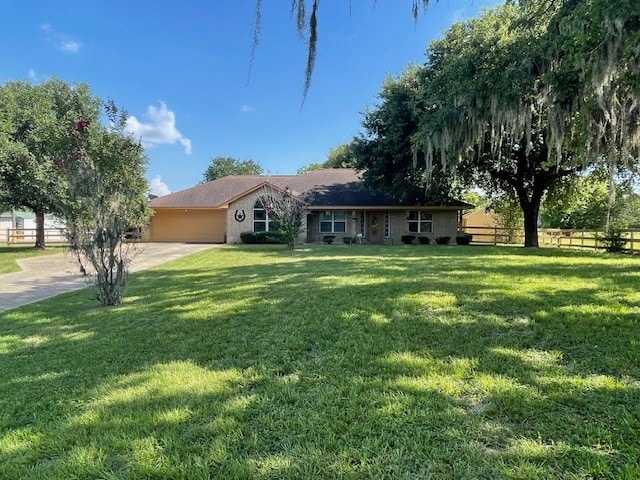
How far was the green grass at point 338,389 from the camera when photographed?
2.06 meters

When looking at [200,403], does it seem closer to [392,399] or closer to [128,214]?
[392,399]

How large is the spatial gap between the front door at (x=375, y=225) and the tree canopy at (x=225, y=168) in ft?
102

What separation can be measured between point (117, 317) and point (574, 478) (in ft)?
18.7

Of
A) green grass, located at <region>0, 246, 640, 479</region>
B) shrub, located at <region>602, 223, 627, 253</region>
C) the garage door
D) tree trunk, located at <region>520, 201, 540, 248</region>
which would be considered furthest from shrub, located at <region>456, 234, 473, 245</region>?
green grass, located at <region>0, 246, 640, 479</region>

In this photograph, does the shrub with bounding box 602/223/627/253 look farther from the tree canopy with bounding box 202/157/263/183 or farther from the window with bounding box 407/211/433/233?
the tree canopy with bounding box 202/157/263/183

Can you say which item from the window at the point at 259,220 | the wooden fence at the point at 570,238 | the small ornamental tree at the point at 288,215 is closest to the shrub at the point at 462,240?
the wooden fence at the point at 570,238

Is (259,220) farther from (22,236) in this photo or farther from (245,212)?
(22,236)

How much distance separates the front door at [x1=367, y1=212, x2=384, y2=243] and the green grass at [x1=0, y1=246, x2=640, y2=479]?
17494mm

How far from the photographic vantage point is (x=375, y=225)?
76.4ft

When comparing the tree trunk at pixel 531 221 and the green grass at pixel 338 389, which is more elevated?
the tree trunk at pixel 531 221

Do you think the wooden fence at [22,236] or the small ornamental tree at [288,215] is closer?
the small ornamental tree at [288,215]

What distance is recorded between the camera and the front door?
76.2 feet

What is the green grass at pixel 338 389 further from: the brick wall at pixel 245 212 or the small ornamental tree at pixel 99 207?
the brick wall at pixel 245 212

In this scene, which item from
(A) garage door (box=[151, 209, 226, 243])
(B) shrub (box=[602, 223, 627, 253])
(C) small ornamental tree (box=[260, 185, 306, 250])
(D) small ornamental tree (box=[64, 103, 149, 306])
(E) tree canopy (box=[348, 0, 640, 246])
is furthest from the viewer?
(A) garage door (box=[151, 209, 226, 243])
